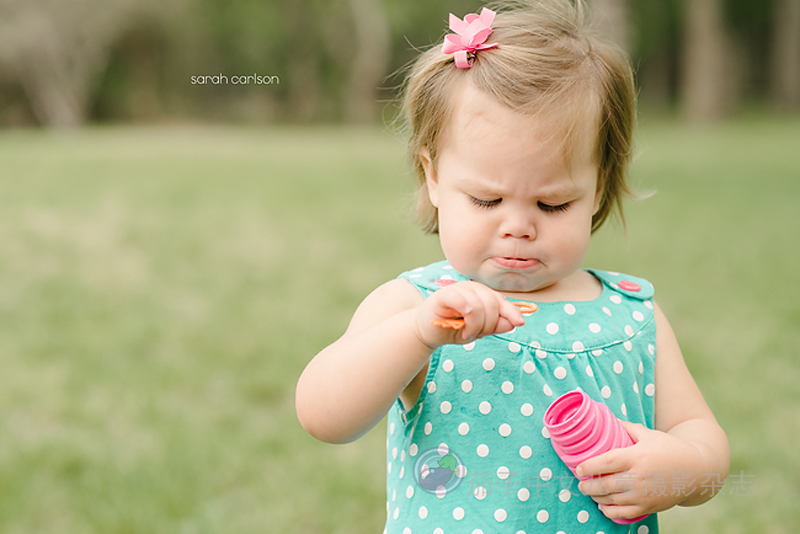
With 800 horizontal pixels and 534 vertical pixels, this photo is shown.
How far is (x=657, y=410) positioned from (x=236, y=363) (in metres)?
2.45

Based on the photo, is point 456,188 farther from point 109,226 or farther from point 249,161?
point 249,161

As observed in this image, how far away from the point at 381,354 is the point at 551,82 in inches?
20.9

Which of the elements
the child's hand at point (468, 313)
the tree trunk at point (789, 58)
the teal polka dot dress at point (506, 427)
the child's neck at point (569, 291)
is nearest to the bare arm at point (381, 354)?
the child's hand at point (468, 313)

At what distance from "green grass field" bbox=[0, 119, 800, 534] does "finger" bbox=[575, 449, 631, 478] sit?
1.49ft

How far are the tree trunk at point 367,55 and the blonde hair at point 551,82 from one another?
23751 millimetres

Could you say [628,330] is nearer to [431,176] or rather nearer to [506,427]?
[506,427]

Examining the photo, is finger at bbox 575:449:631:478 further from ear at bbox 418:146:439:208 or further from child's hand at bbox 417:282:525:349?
ear at bbox 418:146:439:208

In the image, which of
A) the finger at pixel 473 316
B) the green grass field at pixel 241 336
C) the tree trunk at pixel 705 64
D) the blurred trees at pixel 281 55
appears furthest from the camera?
the blurred trees at pixel 281 55

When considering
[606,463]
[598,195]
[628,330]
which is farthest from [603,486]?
[598,195]

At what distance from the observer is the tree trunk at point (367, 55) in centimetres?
2506

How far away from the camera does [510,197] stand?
128 cm

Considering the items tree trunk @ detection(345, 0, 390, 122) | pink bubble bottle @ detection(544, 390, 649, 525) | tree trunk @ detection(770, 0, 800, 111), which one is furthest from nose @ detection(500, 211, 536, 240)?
tree trunk @ detection(770, 0, 800, 111)

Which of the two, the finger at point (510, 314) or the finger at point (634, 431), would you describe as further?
the finger at point (634, 431)

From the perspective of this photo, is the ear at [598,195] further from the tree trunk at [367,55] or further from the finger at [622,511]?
the tree trunk at [367,55]
